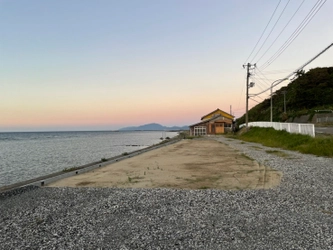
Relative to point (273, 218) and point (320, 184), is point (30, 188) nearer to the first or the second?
point (273, 218)

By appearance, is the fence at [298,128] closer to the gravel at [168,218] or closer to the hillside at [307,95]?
the gravel at [168,218]

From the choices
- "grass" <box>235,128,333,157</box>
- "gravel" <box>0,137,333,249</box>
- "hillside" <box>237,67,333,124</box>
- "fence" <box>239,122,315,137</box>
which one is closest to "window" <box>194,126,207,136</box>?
"hillside" <box>237,67,333,124</box>

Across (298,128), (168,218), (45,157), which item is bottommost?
(45,157)

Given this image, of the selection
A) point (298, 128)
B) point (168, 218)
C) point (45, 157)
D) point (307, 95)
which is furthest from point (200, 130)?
point (168, 218)

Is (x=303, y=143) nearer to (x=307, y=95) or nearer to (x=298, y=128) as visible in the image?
(x=298, y=128)

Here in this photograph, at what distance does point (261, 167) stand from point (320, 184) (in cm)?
414

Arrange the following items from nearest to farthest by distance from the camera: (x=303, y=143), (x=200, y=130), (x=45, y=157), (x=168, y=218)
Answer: (x=168, y=218) → (x=303, y=143) → (x=45, y=157) → (x=200, y=130)

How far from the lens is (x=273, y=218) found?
5.73 m

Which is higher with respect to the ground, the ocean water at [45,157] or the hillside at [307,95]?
the hillside at [307,95]

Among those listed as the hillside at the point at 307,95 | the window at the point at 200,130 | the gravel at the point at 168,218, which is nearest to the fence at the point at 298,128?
the gravel at the point at 168,218

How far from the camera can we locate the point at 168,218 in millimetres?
5852

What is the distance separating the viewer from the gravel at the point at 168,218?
4.63 metres

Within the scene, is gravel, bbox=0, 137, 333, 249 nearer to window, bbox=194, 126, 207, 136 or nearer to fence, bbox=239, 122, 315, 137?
fence, bbox=239, 122, 315, 137

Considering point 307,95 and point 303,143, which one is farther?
point 307,95
